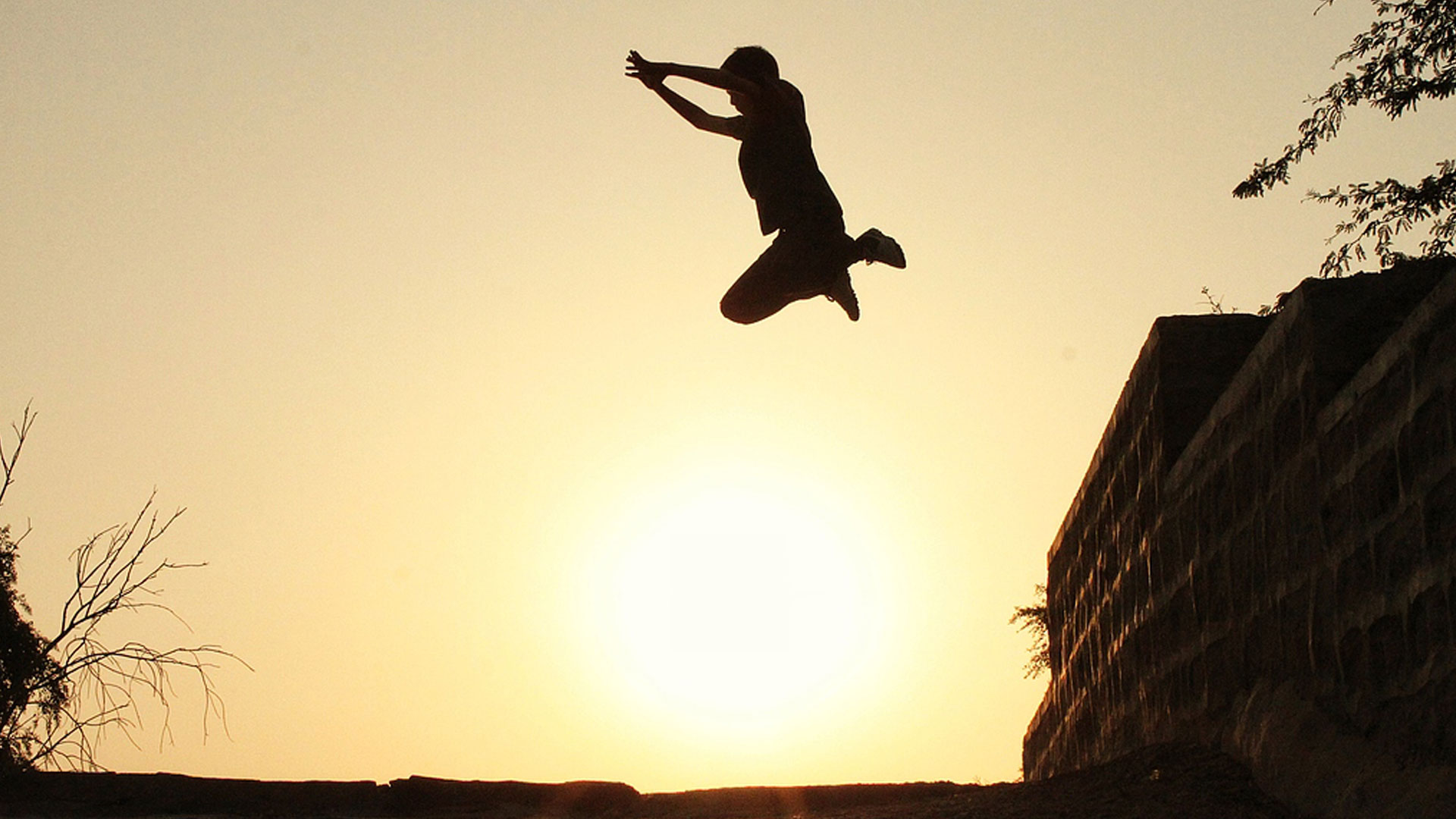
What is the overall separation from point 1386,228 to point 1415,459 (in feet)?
20.5

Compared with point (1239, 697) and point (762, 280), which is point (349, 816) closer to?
point (762, 280)

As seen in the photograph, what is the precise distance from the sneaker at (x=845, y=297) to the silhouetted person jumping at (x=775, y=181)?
16cm

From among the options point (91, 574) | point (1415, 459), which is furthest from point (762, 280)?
point (91, 574)

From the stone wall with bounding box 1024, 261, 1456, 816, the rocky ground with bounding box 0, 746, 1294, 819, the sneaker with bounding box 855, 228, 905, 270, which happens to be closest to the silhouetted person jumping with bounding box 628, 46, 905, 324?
the sneaker with bounding box 855, 228, 905, 270

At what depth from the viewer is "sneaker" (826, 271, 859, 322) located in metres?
7.22

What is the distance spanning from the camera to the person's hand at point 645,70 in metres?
6.46

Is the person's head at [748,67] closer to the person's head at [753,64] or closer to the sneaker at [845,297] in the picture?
the person's head at [753,64]

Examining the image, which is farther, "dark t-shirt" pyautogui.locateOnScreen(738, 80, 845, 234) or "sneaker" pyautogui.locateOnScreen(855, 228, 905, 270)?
"sneaker" pyautogui.locateOnScreen(855, 228, 905, 270)

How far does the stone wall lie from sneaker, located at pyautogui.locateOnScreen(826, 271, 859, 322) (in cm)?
140

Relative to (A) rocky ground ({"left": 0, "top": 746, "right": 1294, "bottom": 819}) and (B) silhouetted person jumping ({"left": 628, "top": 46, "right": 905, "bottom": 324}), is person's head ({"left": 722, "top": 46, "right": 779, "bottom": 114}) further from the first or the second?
(A) rocky ground ({"left": 0, "top": 746, "right": 1294, "bottom": 819})

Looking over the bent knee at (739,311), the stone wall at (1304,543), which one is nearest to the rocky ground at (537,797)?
the stone wall at (1304,543)

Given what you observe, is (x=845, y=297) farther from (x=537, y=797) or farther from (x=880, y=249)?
(x=537, y=797)

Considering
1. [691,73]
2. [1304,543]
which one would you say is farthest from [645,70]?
[1304,543]

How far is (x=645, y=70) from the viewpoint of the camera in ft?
21.3
